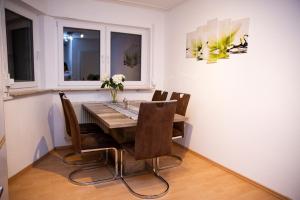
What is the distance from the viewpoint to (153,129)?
80.5 inches

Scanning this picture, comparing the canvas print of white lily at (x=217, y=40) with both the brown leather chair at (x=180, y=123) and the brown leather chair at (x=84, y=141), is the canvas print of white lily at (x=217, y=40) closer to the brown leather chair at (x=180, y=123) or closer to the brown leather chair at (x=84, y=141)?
the brown leather chair at (x=180, y=123)

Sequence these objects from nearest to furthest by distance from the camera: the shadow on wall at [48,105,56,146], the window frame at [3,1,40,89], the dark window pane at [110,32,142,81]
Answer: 1. the window frame at [3,1,40,89]
2. the shadow on wall at [48,105,56,146]
3. the dark window pane at [110,32,142,81]

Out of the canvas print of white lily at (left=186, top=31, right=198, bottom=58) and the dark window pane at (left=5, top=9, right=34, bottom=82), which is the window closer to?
the dark window pane at (left=5, top=9, right=34, bottom=82)

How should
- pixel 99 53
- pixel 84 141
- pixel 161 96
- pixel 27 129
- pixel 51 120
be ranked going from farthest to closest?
pixel 99 53, pixel 161 96, pixel 51 120, pixel 27 129, pixel 84 141

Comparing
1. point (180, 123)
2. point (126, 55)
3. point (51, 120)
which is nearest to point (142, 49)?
point (126, 55)

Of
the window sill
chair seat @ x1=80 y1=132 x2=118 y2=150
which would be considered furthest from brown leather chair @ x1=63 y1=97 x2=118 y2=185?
the window sill

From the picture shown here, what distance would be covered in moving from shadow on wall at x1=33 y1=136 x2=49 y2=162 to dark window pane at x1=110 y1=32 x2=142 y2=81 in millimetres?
1586

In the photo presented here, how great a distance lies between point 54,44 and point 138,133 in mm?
2147

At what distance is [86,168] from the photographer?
8.90 feet

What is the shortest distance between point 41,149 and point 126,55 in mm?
2118

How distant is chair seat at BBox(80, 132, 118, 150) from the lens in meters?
2.26

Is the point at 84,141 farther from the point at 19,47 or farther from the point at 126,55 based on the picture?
the point at 126,55

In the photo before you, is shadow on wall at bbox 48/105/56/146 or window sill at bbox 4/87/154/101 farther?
shadow on wall at bbox 48/105/56/146

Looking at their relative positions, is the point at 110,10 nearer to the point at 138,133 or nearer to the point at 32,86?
the point at 32,86
